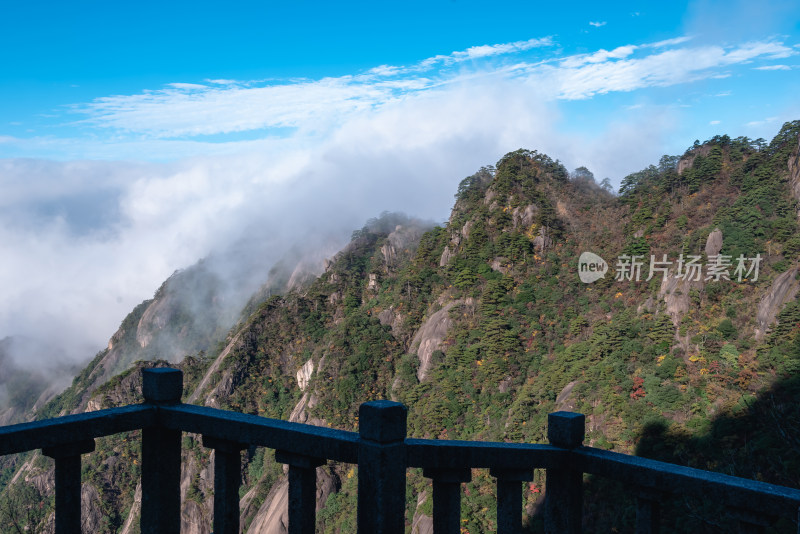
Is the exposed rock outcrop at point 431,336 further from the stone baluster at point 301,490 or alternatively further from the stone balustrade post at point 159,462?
the stone baluster at point 301,490

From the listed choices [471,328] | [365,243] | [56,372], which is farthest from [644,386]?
[56,372]

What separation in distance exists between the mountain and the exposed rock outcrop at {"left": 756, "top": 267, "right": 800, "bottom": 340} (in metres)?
0.10

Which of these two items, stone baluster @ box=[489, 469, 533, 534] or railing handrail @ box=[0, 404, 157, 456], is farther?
stone baluster @ box=[489, 469, 533, 534]

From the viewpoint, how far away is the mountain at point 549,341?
924 inches

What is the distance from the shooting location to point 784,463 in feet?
55.1

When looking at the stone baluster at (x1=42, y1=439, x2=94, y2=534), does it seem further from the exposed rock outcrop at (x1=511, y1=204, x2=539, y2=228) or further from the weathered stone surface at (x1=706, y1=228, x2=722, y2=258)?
the exposed rock outcrop at (x1=511, y1=204, x2=539, y2=228)

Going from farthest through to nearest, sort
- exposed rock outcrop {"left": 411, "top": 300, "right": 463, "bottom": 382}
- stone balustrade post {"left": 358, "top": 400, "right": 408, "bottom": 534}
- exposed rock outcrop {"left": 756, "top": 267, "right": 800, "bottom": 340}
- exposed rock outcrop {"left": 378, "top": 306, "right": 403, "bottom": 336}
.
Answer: exposed rock outcrop {"left": 378, "top": 306, "right": 403, "bottom": 336}, exposed rock outcrop {"left": 411, "top": 300, "right": 463, "bottom": 382}, exposed rock outcrop {"left": 756, "top": 267, "right": 800, "bottom": 340}, stone balustrade post {"left": 358, "top": 400, "right": 408, "bottom": 534}

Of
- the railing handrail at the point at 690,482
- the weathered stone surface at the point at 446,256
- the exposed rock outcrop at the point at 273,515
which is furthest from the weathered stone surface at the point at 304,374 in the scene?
the railing handrail at the point at 690,482

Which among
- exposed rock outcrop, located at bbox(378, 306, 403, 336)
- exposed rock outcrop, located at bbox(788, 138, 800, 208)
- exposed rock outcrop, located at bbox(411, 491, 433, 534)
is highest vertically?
exposed rock outcrop, located at bbox(788, 138, 800, 208)

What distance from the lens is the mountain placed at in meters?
23.5

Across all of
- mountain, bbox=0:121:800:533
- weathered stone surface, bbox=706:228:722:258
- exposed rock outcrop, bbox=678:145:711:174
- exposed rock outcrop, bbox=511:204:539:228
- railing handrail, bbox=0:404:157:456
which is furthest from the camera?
exposed rock outcrop, bbox=511:204:539:228

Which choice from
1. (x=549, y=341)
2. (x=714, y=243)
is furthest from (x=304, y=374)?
(x=714, y=243)

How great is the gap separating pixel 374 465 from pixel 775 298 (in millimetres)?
28580

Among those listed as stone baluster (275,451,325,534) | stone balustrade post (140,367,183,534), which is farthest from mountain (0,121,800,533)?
stone balustrade post (140,367,183,534)
